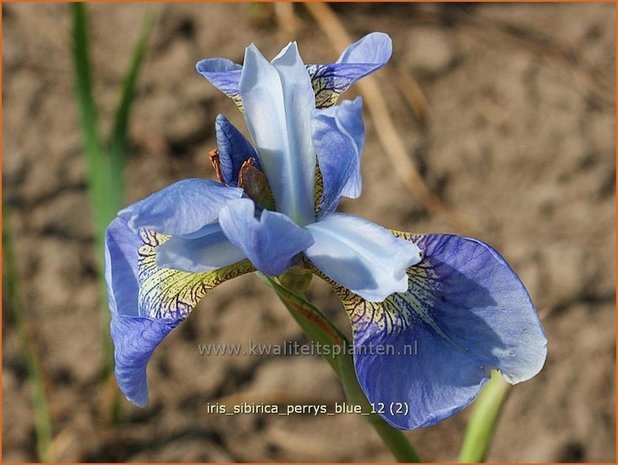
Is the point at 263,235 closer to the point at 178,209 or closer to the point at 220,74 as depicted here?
the point at 178,209

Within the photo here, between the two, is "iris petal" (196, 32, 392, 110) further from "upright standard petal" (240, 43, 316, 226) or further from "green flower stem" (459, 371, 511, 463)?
"green flower stem" (459, 371, 511, 463)

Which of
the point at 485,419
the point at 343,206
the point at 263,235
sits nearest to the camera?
the point at 263,235

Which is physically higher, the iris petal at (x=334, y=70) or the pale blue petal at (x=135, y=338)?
the iris petal at (x=334, y=70)

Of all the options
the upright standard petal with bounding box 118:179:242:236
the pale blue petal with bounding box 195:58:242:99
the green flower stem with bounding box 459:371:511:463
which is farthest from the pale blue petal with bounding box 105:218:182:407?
the green flower stem with bounding box 459:371:511:463

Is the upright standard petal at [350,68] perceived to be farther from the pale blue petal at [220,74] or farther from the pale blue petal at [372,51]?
the pale blue petal at [220,74]

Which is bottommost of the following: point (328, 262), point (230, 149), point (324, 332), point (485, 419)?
point (485, 419)

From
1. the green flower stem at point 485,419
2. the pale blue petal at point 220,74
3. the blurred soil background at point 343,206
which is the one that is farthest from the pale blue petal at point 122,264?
the blurred soil background at point 343,206

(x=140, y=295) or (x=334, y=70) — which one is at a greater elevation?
(x=334, y=70)

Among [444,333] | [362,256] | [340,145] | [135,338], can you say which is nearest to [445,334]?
[444,333]
